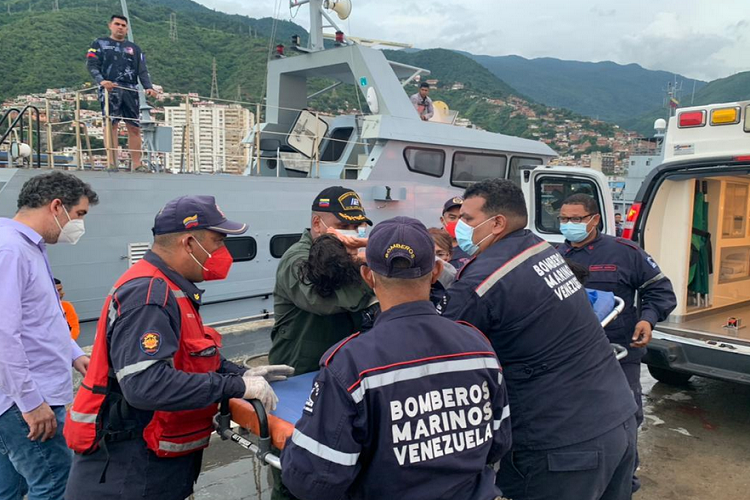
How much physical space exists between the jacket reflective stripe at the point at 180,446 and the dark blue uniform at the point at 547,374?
1050mm

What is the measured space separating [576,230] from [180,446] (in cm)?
287

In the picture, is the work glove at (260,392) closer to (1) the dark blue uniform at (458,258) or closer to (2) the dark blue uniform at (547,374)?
(2) the dark blue uniform at (547,374)

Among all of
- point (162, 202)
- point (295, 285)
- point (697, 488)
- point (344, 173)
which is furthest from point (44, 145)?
point (697, 488)

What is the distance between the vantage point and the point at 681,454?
4.19 m

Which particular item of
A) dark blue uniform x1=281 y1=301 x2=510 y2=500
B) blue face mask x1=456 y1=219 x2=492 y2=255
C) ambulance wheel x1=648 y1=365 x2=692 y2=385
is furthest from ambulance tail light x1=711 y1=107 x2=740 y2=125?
dark blue uniform x1=281 y1=301 x2=510 y2=500

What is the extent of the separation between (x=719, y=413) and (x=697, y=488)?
1.61 meters

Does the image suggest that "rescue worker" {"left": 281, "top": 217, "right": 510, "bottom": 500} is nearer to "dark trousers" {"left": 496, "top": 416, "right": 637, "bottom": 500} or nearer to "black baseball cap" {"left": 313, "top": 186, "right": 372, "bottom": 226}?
"dark trousers" {"left": 496, "top": 416, "right": 637, "bottom": 500}

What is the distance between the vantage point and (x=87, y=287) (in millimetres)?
6320

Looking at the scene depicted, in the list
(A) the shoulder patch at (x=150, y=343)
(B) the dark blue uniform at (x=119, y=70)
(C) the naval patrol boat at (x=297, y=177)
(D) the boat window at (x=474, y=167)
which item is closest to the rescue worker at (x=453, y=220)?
(C) the naval patrol boat at (x=297, y=177)

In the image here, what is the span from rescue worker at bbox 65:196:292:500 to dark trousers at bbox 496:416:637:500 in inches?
38.2

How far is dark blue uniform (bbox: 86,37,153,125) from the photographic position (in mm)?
6770

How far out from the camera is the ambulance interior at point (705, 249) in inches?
202

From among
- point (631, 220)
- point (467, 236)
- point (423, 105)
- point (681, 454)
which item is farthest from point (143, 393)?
point (423, 105)

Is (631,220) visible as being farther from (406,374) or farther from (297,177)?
(297,177)
